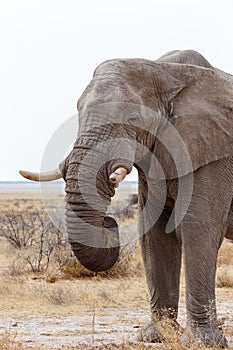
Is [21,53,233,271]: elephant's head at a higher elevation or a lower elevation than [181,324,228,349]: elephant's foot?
higher

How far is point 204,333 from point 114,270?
599cm

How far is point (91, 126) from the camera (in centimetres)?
609

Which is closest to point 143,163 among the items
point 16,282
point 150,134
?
point 150,134

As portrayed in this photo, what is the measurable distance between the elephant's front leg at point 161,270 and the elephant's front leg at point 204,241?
62cm

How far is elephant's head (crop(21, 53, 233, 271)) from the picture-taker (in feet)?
19.2

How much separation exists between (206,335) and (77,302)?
349 cm

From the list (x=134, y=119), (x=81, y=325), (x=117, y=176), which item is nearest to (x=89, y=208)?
(x=117, y=176)

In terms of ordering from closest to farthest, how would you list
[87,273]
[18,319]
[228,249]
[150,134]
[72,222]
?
[72,222], [150,134], [18,319], [87,273], [228,249]

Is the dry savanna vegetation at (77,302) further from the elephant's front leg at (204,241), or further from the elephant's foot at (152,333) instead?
the elephant's front leg at (204,241)

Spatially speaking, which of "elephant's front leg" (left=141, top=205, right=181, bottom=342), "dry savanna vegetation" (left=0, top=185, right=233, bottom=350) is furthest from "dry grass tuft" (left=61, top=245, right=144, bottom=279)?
"elephant's front leg" (left=141, top=205, right=181, bottom=342)

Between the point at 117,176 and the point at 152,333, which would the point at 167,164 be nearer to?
the point at 117,176

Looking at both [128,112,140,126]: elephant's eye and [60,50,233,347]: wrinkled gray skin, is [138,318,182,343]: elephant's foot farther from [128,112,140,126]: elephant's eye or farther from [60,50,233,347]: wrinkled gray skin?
[128,112,140,126]: elephant's eye

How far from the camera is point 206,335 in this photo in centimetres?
699

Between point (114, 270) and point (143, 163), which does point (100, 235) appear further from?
point (114, 270)
